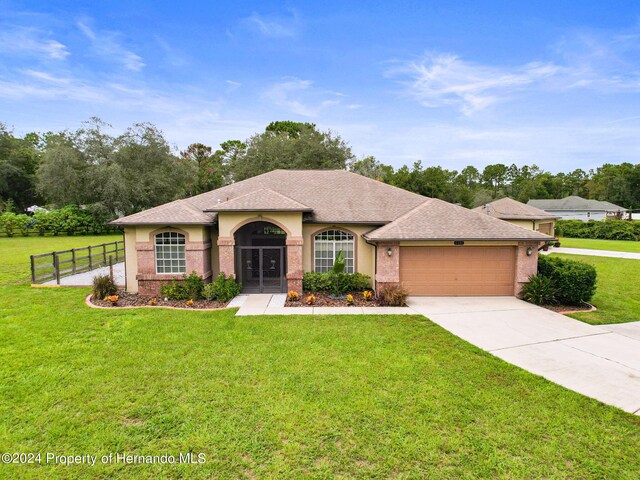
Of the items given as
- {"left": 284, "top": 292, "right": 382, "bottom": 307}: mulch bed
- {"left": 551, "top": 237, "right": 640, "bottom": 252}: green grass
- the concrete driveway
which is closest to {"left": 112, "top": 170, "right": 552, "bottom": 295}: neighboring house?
{"left": 284, "top": 292, "right": 382, "bottom": 307}: mulch bed

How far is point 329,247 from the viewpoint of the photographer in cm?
1391

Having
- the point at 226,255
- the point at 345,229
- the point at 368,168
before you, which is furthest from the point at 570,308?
the point at 368,168

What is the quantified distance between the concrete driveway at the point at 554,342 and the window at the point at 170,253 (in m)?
9.28

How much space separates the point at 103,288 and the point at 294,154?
3059cm

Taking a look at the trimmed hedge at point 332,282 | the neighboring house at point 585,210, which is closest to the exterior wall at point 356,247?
the trimmed hedge at point 332,282

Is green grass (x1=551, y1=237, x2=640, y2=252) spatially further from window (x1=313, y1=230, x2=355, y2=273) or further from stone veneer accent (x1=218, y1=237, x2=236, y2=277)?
stone veneer accent (x1=218, y1=237, x2=236, y2=277)

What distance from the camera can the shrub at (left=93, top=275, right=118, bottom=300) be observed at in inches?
469

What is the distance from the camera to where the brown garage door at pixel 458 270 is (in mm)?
12477

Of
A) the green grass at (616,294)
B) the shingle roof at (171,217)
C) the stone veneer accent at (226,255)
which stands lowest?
the green grass at (616,294)

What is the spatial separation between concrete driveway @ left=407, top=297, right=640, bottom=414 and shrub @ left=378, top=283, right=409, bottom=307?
0.46m

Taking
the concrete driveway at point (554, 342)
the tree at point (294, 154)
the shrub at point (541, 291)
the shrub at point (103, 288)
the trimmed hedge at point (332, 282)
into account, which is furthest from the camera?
the tree at point (294, 154)

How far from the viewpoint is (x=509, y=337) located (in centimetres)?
836

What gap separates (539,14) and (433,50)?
16.0 ft

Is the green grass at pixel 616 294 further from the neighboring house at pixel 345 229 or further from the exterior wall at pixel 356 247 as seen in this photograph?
the exterior wall at pixel 356 247
